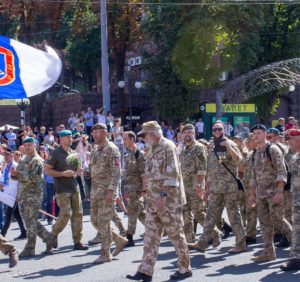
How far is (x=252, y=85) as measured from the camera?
3030cm

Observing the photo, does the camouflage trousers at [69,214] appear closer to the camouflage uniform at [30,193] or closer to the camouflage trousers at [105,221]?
the camouflage uniform at [30,193]

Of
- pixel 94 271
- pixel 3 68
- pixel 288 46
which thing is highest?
pixel 288 46

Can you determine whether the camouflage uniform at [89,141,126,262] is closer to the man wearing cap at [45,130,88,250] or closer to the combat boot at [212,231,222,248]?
the man wearing cap at [45,130,88,250]

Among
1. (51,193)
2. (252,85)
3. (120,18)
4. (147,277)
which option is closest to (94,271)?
(147,277)

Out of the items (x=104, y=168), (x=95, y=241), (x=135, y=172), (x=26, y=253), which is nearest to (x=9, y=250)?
(x=26, y=253)

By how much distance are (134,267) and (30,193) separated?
7.94 ft

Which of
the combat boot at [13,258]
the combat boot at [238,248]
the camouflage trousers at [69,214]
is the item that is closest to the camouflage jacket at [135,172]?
the camouflage trousers at [69,214]

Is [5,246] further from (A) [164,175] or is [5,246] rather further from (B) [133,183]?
(B) [133,183]

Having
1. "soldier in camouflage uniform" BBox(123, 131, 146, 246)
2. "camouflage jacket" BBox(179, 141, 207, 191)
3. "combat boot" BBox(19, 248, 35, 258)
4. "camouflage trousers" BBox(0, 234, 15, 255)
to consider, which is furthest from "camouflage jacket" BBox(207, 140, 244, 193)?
"camouflage trousers" BBox(0, 234, 15, 255)

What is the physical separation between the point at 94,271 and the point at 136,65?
38.0 metres

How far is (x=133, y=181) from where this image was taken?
12.8 m

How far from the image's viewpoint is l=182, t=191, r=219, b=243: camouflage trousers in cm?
1174

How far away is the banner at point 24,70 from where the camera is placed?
35.0 ft

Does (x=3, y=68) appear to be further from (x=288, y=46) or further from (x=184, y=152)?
(x=288, y=46)
